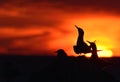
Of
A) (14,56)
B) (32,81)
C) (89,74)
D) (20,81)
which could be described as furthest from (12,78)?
(14,56)

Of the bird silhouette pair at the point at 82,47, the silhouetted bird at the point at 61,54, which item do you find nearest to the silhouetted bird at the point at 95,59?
the bird silhouette pair at the point at 82,47

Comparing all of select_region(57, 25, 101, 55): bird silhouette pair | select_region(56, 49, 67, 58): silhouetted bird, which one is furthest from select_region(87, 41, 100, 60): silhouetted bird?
select_region(56, 49, 67, 58): silhouetted bird

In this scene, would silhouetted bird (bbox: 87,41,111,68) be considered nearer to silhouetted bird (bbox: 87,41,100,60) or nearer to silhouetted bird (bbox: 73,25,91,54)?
silhouetted bird (bbox: 87,41,100,60)

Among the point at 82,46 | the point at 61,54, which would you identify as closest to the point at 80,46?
the point at 82,46

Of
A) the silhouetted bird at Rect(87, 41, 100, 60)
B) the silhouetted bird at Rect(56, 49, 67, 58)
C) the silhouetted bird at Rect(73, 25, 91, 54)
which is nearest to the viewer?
the silhouetted bird at Rect(73, 25, 91, 54)

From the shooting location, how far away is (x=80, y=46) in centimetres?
3225

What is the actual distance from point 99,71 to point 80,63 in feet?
3.61

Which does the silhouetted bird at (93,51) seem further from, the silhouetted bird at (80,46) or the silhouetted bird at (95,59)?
the silhouetted bird at (80,46)

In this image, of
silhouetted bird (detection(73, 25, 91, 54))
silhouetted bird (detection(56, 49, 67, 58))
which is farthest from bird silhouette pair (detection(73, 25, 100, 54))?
silhouetted bird (detection(56, 49, 67, 58))

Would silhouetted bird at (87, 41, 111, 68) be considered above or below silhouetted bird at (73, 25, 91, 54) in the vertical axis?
below

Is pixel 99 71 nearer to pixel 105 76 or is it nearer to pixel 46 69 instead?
pixel 105 76

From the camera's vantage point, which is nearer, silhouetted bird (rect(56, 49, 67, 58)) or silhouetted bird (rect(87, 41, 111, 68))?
silhouetted bird (rect(56, 49, 67, 58))

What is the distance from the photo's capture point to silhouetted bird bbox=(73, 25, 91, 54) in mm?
32250

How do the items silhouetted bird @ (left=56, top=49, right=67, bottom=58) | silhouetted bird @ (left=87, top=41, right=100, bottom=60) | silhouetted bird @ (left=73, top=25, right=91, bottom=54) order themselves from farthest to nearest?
silhouetted bird @ (left=87, top=41, right=100, bottom=60)
silhouetted bird @ (left=56, top=49, right=67, bottom=58)
silhouetted bird @ (left=73, top=25, right=91, bottom=54)
